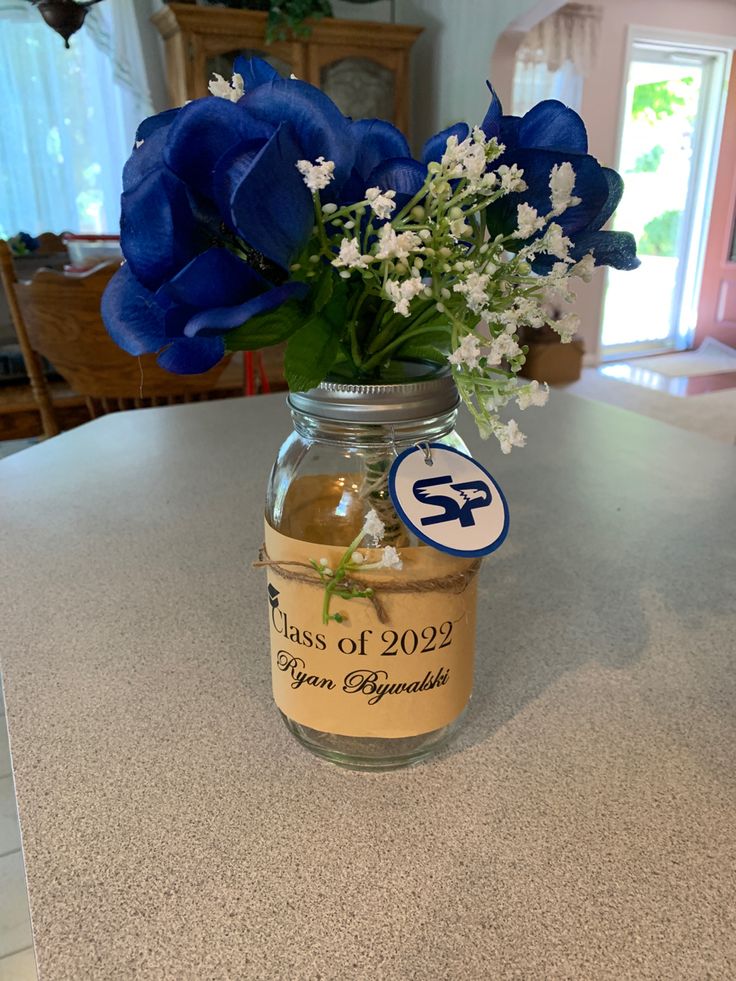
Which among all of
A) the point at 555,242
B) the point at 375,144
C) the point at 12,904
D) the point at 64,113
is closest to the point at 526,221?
the point at 555,242

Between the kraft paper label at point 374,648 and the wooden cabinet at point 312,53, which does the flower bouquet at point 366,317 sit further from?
the wooden cabinet at point 312,53

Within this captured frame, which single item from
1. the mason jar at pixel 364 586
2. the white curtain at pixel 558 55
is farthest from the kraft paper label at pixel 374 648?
the white curtain at pixel 558 55

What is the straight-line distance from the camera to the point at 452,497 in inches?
15.9

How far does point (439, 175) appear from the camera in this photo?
33 cm

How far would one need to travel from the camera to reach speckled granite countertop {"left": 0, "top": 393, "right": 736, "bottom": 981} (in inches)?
13.5

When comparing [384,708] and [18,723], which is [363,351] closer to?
[384,708]

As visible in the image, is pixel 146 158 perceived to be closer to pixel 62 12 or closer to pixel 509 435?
pixel 509 435

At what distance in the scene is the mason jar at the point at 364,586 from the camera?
0.40 metres

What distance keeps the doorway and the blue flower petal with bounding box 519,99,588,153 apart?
5.27 meters

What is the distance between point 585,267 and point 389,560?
0.18 m

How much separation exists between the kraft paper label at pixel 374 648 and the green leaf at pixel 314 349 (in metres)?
0.09

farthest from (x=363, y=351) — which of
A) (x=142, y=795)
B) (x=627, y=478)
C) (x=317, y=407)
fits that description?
(x=627, y=478)

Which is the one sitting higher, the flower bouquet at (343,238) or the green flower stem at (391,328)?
the flower bouquet at (343,238)

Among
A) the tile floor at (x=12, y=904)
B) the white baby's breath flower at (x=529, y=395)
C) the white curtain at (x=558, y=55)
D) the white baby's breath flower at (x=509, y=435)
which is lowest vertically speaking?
the tile floor at (x=12, y=904)
